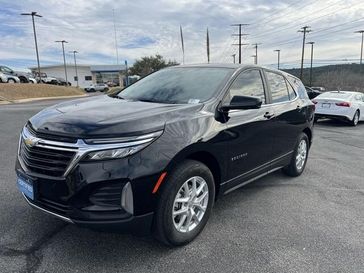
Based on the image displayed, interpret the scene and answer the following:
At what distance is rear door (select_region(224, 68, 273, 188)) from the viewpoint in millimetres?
3697

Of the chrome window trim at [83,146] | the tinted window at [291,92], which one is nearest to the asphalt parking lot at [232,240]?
the chrome window trim at [83,146]

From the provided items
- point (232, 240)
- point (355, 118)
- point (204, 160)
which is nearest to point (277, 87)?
point (204, 160)

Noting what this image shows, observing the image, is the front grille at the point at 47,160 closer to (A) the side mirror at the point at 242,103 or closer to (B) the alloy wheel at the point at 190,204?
(B) the alloy wheel at the point at 190,204

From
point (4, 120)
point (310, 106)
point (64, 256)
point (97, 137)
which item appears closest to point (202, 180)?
point (97, 137)

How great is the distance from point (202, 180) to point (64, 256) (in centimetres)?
143

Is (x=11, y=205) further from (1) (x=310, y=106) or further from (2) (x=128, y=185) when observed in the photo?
(1) (x=310, y=106)

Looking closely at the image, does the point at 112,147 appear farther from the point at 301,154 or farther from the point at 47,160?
the point at 301,154

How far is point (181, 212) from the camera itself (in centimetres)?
316

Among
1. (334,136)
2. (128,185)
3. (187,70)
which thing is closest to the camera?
(128,185)

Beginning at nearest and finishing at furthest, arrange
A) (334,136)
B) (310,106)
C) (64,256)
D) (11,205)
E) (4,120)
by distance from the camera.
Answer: (64,256), (11,205), (310,106), (334,136), (4,120)

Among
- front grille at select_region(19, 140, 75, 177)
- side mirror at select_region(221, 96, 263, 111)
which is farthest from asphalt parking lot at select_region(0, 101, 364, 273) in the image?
side mirror at select_region(221, 96, 263, 111)

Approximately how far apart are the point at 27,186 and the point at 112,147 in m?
0.97

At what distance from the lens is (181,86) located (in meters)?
4.00

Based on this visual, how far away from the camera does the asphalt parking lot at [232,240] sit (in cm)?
293
